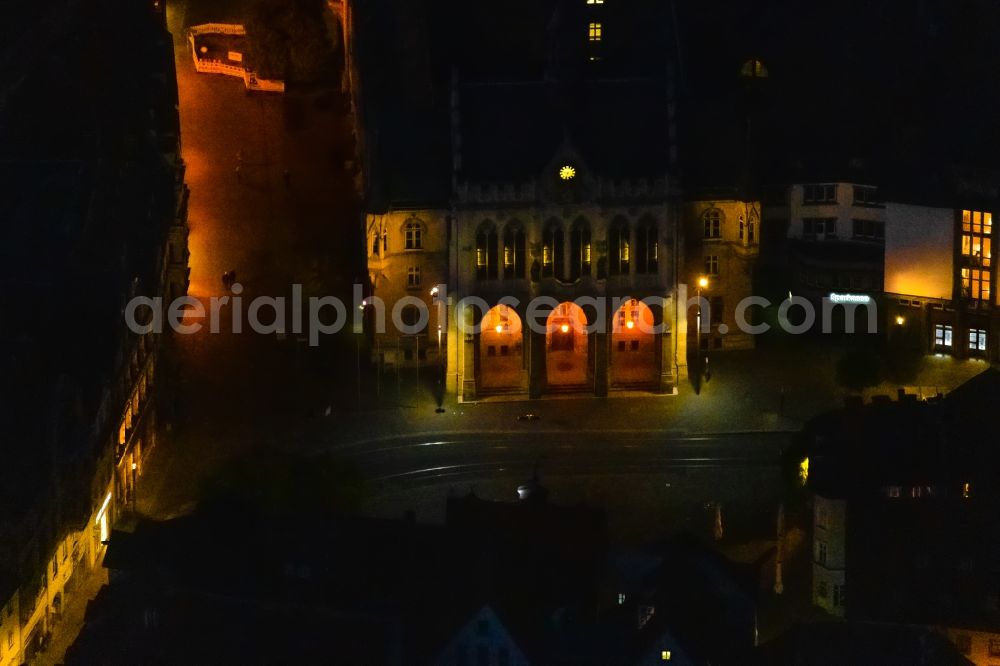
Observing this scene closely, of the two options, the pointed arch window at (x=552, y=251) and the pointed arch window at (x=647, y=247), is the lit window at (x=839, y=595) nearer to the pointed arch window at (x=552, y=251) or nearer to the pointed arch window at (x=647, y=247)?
the pointed arch window at (x=647, y=247)

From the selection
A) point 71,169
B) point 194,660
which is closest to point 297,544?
point 194,660

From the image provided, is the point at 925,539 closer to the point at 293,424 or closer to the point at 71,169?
the point at 293,424

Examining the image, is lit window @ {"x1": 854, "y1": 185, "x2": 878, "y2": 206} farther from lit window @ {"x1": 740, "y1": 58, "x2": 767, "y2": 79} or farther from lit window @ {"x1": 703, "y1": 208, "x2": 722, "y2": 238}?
lit window @ {"x1": 703, "y1": 208, "x2": 722, "y2": 238}

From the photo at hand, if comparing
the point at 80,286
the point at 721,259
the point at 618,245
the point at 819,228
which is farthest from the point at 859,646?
the point at 819,228

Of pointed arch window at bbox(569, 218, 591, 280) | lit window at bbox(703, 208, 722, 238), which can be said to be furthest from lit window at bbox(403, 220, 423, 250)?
lit window at bbox(703, 208, 722, 238)

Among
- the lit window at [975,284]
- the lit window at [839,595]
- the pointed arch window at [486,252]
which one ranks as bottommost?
the lit window at [839,595]

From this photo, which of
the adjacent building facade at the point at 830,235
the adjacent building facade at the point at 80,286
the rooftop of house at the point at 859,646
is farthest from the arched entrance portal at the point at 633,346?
the rooftop of house at the point at 859,646

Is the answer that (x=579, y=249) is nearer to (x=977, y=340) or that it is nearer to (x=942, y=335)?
(x=942, y=335)
